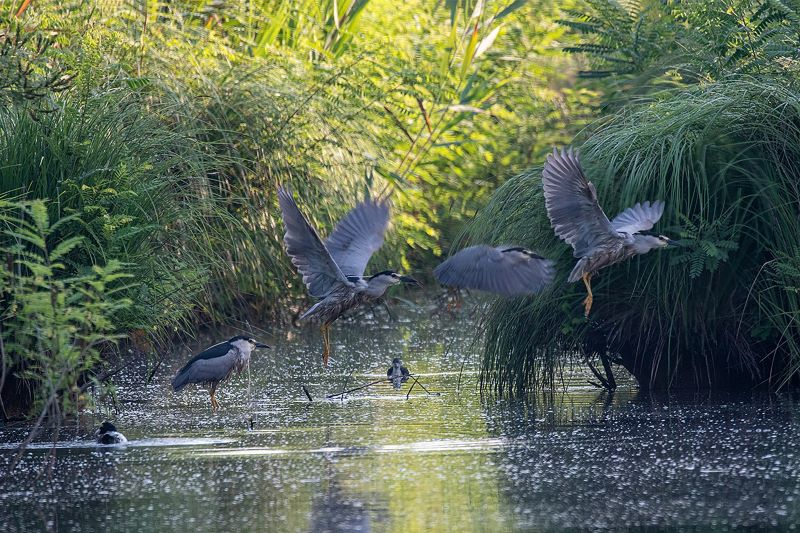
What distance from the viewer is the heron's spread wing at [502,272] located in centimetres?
747

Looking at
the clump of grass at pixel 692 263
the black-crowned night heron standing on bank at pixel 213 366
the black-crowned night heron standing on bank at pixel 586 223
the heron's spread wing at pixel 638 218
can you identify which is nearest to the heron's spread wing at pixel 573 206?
the black-crowned night heron standing on bank at pixel 586 223

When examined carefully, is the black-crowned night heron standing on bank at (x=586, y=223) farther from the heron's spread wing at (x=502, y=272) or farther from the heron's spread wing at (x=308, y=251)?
the heron's spread wing at (x=308, y=251)

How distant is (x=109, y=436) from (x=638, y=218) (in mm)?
3239

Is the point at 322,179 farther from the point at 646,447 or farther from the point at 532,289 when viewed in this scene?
the point at 646,447

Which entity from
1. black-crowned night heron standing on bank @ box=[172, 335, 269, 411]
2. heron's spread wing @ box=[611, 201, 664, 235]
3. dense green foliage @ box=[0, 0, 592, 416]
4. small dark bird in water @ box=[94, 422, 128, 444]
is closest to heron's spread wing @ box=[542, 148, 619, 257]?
heron's spread wing @ box=[611, 201, 664, 235]

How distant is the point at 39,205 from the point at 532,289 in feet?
9.14

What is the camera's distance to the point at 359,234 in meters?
8.84

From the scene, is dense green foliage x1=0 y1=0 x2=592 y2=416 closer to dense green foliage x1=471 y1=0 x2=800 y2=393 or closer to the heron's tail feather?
the heron's tail feather

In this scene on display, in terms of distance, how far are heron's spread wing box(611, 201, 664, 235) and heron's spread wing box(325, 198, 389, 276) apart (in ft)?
5.50

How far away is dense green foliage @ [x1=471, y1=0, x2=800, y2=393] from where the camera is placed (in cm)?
789

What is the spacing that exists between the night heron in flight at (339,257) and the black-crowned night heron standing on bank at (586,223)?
103cm

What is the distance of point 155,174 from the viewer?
8.38m

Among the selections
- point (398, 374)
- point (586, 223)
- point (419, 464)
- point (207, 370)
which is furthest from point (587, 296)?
point (207, 370)

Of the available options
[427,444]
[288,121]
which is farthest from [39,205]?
[288,121]
